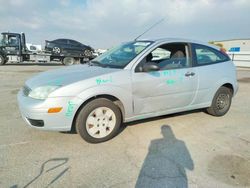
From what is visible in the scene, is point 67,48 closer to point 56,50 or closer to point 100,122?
point 56,50

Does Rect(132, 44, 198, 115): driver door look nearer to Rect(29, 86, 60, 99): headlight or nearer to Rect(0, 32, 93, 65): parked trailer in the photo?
Rect(29, 86, 60, 99): headlight

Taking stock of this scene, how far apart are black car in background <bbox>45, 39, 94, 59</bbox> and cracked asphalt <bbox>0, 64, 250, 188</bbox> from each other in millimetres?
15149

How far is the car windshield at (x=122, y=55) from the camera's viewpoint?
3.50 metres

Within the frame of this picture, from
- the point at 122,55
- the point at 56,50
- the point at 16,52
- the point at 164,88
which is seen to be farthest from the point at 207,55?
the point at 16,52

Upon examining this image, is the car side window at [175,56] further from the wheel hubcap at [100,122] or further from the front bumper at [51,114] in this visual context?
the front bumper at [51,114]

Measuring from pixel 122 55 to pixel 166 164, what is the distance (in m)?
2.10

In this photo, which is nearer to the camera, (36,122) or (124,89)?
(36,122)

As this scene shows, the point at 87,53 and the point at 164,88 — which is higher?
the point at 87,53

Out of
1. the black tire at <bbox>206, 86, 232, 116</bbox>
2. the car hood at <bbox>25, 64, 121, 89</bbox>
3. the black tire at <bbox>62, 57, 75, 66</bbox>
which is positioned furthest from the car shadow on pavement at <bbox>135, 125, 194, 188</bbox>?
the black tire at <bbox>62, 57, 75, 66</bbox>

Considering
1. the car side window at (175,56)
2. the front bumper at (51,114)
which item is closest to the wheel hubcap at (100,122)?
the front bumper at (51,114)

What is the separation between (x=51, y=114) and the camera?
9.55 feet

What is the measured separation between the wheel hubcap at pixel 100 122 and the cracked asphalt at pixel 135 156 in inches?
7.5

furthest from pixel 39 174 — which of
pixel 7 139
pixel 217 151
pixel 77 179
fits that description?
pixel 217 151

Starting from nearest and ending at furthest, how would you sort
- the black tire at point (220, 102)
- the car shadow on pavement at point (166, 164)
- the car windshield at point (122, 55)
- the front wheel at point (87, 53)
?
the car shadow on pavement at point (166, 164) → the car windshield at point (122, 55) → the black tire at point (220, 102) → the front wheel at point (87, 53)
